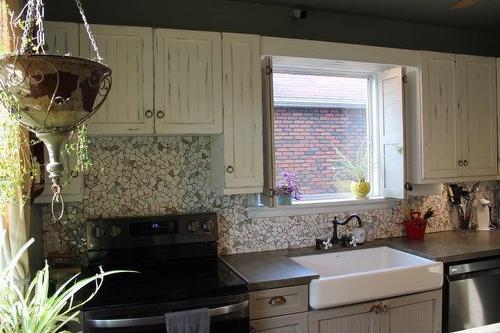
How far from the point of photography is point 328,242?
2900mm

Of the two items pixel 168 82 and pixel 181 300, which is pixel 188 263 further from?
pixel 168 82

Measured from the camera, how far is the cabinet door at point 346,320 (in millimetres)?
2221

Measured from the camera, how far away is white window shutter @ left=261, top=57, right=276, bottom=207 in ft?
8.33

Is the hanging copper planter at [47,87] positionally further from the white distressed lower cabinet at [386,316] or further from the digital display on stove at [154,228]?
the white distressed lower cabinet at [386,316]

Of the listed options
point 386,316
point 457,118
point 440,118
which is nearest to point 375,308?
point 386,316

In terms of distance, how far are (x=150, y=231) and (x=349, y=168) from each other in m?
1.57

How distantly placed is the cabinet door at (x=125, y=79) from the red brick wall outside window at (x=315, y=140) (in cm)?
105

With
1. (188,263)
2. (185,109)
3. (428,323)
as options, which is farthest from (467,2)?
(188,263)

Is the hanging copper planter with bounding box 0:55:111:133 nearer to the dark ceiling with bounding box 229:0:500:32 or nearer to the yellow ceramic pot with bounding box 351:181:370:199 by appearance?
the dark ceiling with bounding box 229:0:500:32

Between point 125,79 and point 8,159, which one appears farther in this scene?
point 125,79

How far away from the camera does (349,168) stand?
3180mm

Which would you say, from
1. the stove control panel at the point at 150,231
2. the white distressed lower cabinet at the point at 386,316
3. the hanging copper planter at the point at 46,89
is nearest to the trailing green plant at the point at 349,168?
the white distressed lower cabinet at the point at 386,316

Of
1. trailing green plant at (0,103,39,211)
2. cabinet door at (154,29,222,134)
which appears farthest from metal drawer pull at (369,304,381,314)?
trailing green plant at (0,103,39,211)

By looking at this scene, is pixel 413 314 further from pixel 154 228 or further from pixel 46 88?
pixel 46 88
